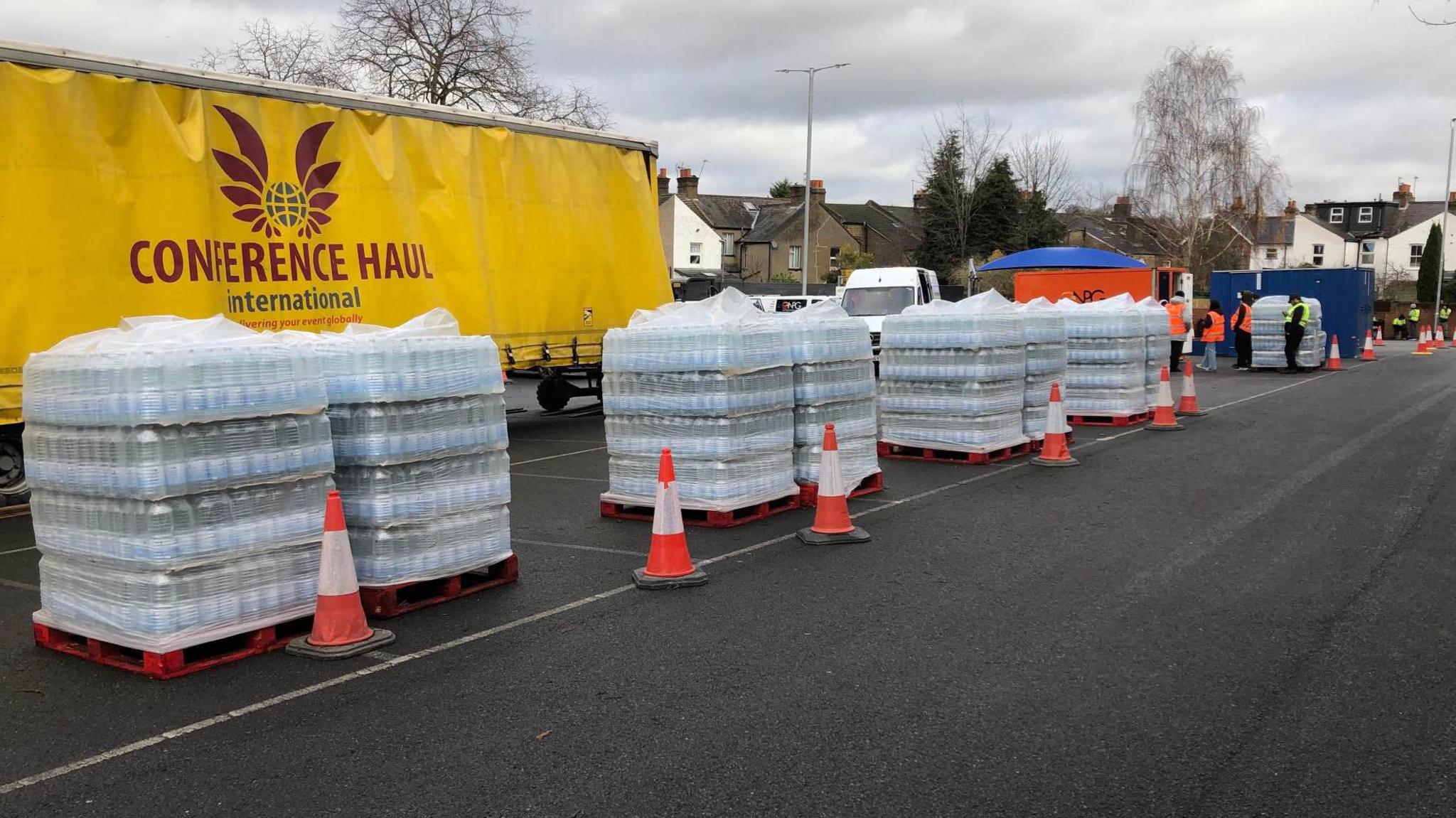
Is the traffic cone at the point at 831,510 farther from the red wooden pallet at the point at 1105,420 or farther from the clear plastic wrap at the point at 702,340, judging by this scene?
the red wooden pallet at the point at 1105,420

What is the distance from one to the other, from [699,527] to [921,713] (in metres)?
4.04

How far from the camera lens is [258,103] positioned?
37.0 feet

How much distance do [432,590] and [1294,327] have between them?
2389 cm

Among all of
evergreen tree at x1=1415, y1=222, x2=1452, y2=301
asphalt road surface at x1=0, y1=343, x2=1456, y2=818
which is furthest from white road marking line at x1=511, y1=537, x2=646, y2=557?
evergreen tree at x1=1415, y1=222, x2=1452, y2=301

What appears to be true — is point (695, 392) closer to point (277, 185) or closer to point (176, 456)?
point (176, 456)

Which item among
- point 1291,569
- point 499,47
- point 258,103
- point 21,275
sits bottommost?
point 1291,569

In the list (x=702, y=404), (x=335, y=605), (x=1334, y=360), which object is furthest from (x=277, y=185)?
(x=1334, y=360)

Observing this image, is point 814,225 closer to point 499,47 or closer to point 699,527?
point 499,47

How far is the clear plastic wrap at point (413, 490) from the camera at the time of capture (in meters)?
6.20

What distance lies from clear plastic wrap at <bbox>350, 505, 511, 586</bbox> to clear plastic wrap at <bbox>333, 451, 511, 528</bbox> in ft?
0.19

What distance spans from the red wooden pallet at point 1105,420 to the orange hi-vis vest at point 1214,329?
11579 mm

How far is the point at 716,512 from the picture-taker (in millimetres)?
8562

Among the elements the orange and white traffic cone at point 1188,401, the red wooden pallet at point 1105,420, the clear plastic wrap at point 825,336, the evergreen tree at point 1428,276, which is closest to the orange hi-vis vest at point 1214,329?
the orange and white traffic cone at point 1188,401

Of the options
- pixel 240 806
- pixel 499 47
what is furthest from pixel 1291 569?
pixel 499 47
